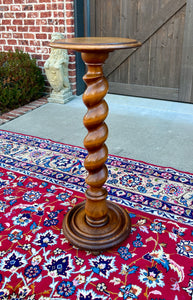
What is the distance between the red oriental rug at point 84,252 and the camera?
4.93 feet

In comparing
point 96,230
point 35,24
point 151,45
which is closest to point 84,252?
point 96,230

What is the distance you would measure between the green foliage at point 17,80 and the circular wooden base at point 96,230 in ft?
8.92

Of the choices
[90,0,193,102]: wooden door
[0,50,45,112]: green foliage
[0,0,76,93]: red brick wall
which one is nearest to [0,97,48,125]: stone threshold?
[0,50,45,112]: green foliage

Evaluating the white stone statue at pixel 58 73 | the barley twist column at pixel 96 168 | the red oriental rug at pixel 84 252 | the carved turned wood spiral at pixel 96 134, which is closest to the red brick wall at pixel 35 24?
the white stone statue at pixel 58 73

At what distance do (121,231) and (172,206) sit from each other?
1.66 feet

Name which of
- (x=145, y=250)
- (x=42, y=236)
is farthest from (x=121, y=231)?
(x=42, y=236)

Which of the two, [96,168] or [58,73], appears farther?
[58,73]

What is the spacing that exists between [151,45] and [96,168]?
3.10m

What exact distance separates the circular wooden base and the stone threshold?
2.25 meters

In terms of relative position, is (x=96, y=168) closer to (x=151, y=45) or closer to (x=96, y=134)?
(x=96, y=134)

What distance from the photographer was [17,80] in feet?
13.8

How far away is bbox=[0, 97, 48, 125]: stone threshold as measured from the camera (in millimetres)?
3876

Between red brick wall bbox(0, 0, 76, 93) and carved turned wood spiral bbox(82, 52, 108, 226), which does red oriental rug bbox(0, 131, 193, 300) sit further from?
red brick wall bbox(0, 0, 76, 93)

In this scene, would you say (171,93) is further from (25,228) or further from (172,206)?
(25,228)
